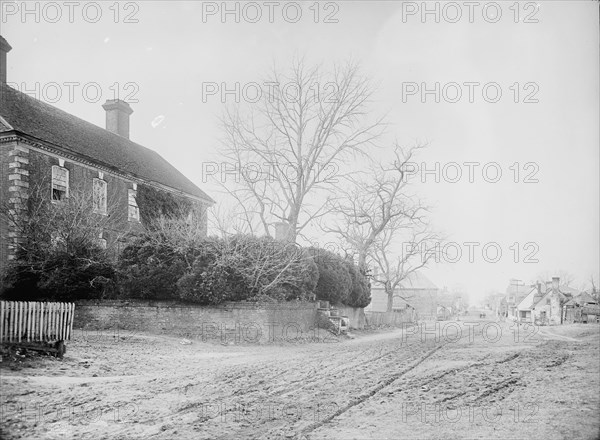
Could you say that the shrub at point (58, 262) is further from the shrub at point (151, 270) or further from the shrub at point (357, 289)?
the shrub at point (357, 289)

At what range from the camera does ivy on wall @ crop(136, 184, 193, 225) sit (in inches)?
1292

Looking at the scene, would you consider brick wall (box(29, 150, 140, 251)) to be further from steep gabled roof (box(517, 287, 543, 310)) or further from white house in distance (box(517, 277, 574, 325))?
steep gabled roof (box(517, 287, 543, 310))

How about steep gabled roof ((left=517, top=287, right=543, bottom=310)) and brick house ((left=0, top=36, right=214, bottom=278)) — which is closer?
brick house ((left=0, top=36, right=214, bottom=278))

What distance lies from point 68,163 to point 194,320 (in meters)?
13.0

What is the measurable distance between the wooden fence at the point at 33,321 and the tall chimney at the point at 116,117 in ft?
89.2

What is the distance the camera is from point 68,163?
2722 cm

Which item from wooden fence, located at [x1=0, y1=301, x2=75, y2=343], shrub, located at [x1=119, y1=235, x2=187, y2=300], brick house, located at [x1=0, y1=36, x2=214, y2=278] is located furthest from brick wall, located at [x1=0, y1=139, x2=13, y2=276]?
wooden fence, located at [x1=0, y1=301, x2=75, y2=343]

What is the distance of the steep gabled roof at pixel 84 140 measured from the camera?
26.1 meters

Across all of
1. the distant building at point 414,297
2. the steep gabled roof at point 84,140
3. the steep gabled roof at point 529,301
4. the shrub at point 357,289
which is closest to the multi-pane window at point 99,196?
the steep gabled roof at point 84,140

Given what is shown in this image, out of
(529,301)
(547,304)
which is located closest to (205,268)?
(547,304)

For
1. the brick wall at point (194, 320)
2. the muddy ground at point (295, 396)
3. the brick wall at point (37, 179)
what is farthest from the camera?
the brick wall at point (37, 179)

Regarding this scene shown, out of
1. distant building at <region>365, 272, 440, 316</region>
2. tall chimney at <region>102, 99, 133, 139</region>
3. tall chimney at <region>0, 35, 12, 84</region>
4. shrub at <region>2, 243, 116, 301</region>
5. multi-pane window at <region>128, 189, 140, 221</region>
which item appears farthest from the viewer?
distant building at <region>365, 272, 440, 316</region>

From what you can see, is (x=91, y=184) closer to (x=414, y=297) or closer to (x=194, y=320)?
(x=194, y=320)

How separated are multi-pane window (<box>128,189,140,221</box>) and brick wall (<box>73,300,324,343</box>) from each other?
12.1 meters
